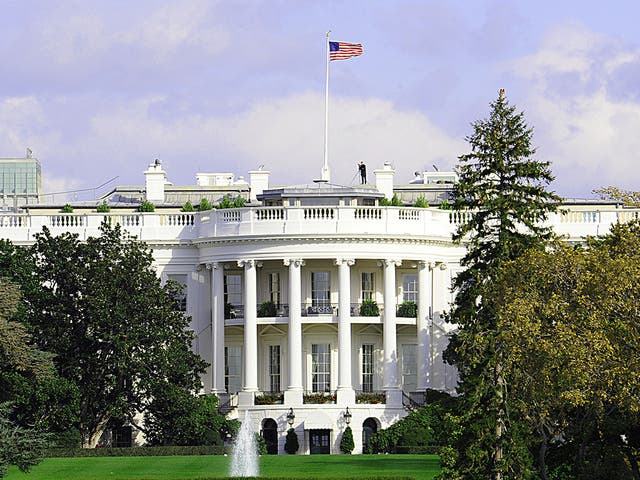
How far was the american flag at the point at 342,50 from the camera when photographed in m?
97.9

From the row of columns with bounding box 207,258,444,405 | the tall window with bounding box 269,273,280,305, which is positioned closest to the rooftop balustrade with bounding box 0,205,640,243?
the row of columns with bounding box 207,258,444,405

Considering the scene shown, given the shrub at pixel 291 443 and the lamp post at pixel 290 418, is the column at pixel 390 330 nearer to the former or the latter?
the lamp post at pixel 290 418

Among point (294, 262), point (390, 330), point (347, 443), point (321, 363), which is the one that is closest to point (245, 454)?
point (347, 443)

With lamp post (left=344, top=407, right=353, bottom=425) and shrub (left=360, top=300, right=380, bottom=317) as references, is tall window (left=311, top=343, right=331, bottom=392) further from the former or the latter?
lamp post (left=344, top=407, right=353, bottom=425)

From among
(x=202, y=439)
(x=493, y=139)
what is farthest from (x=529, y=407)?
(x=202, y=439)

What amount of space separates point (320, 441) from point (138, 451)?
12.9 metres

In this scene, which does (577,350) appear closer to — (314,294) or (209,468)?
(209,468)

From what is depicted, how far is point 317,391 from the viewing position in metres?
92.1

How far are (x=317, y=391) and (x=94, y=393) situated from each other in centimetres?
1419

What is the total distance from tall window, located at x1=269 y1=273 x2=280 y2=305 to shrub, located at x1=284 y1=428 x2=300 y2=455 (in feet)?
27.3

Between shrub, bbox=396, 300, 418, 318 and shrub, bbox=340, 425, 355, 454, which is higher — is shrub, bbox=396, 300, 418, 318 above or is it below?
above

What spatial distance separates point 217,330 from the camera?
91.6 metres

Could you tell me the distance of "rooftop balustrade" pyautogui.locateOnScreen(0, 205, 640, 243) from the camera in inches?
3533

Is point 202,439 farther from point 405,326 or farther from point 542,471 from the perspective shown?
point 542,471
